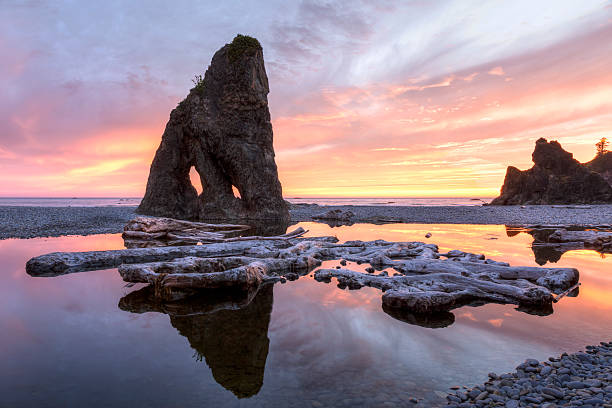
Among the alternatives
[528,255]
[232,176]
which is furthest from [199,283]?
[232,176]

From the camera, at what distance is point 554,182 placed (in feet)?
190

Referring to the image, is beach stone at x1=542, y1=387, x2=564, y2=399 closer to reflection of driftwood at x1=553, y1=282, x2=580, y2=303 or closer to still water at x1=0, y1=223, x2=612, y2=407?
still water at x1=0, y1=223, x2=612, y2=407

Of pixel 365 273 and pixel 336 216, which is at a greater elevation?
pixel 336 216

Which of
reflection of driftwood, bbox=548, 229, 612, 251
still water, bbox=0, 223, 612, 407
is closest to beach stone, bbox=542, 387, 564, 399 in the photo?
still water, bbox=0, 223, 612, 407

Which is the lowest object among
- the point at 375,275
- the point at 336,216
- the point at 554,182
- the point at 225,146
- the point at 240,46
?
the point at 375,275

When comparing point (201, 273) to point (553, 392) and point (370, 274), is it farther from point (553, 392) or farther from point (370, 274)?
point (553, 392)

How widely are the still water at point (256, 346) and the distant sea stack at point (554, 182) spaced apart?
208 feet

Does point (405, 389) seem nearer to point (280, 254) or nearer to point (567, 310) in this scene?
point (567, 310)

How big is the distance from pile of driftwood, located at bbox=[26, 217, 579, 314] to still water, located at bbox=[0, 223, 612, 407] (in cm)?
36

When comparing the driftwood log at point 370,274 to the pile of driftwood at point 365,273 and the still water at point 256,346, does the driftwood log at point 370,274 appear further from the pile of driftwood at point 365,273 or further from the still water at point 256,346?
the still water at point 256,346

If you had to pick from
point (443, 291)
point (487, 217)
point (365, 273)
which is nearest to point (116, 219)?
point (365, 273)

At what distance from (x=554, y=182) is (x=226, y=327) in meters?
72.1

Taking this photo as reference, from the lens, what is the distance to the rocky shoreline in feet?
8.89

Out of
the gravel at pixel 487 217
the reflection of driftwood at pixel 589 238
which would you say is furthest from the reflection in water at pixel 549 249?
the gravel at pixel 487 217
